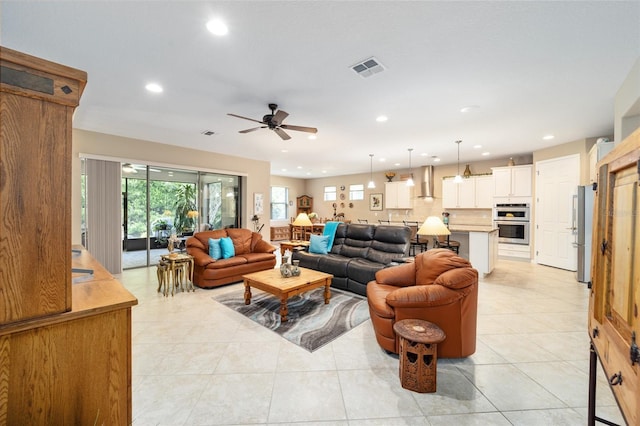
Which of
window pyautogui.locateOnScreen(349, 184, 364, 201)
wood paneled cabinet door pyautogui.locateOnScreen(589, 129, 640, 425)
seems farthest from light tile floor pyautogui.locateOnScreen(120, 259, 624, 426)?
window pyautogui.locateOnScreen(349, 184, 364, 201)

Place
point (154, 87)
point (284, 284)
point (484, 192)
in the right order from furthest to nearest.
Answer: point (484, 192), point (284, 284), point (154, 87)

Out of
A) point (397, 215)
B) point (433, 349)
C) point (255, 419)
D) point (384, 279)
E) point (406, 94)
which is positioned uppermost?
point (406, 94)

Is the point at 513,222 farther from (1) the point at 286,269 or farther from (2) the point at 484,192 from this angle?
(1) the point at 286,269

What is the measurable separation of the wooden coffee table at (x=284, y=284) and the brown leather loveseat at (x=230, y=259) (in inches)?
40.3

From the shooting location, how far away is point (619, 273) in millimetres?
1053

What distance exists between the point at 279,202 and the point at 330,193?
226cm

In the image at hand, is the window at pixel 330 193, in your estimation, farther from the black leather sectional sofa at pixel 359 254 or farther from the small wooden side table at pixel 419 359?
the small wooden side table at pixel 419 359

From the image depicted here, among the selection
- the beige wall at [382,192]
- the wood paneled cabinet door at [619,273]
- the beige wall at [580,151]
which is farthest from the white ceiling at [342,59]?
the beige wall at [382,192]

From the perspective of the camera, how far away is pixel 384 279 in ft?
10.4

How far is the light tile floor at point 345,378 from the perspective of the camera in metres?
1.75

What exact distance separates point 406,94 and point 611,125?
3.96 m

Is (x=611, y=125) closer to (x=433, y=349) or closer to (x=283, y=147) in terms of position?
(x=433, y=349)

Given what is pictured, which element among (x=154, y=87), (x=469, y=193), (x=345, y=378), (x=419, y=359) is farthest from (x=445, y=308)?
(x=469, y=193)

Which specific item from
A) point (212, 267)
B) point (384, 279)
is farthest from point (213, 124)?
point (384, 279)
